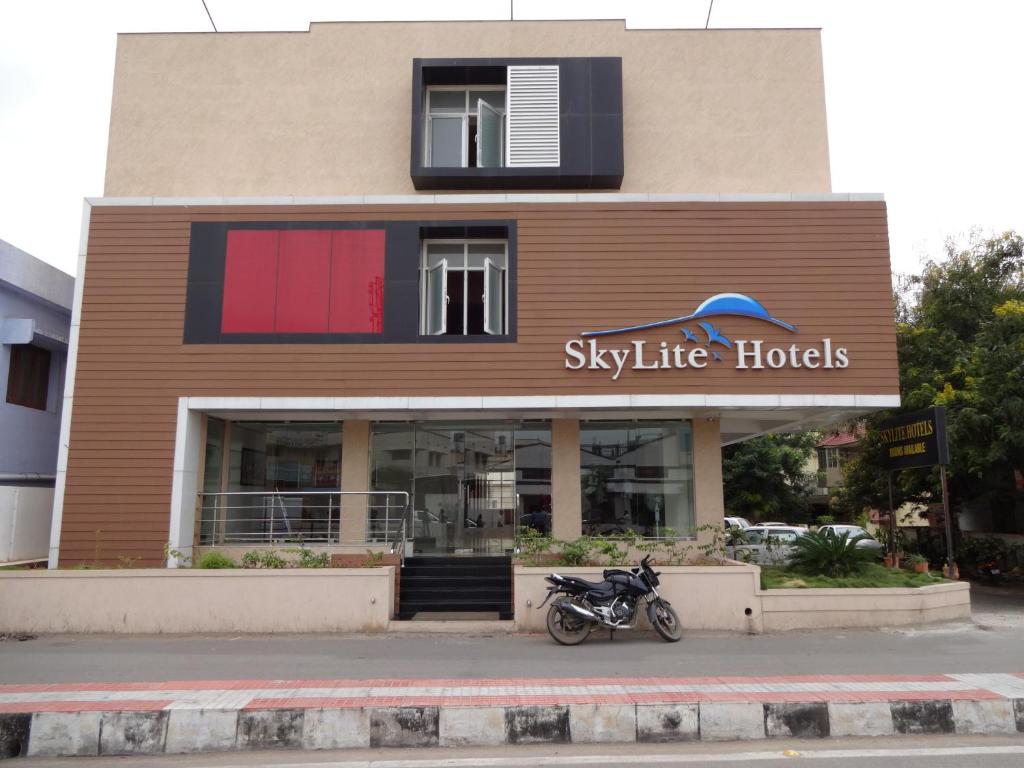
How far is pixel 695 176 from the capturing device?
15.5 m

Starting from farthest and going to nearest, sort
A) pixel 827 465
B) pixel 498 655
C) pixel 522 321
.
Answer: pixel 827 465, pixel 522 321, pixel 498 655

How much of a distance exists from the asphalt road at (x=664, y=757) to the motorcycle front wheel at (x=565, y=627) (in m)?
3.86

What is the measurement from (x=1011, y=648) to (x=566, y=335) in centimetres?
773

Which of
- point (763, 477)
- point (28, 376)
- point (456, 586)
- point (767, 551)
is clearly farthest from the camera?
point (763, 477)

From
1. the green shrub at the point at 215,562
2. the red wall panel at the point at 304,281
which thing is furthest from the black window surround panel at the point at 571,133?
the green shrub at the point at 215,562

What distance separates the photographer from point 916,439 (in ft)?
47.0

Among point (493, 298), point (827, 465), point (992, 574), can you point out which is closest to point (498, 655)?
point (493, 298)

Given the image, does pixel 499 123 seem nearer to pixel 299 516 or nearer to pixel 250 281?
pixel 250 281

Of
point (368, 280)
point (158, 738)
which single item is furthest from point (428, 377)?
point (158, 738)

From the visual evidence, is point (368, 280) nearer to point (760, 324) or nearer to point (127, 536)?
point (127, 536)

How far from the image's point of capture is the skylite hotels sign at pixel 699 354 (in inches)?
526

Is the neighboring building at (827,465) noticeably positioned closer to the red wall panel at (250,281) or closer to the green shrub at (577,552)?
the green shrub at (577,552)

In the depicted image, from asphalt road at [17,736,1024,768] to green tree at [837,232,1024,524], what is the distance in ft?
35.0

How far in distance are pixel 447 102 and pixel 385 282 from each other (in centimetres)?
449
